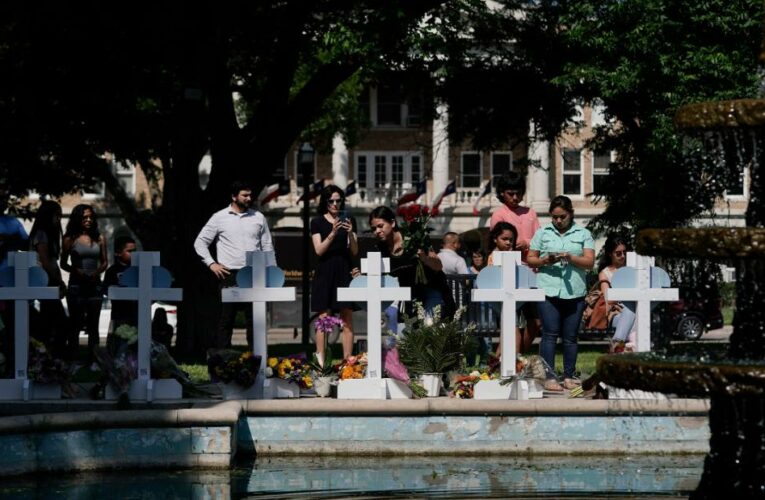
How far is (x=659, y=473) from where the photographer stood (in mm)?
10938

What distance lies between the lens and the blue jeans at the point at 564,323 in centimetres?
1388

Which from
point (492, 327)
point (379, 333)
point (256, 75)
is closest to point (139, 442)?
point (379, 333)

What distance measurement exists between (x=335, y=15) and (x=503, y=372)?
916cm

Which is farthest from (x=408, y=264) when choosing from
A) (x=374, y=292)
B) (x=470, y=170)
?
(x=470, y=170)

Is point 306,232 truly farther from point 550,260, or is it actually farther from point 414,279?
point 550,260

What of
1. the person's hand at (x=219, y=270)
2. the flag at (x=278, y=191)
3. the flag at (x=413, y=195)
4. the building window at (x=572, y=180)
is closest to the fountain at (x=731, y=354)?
the person's hand at (x=219, y=270)

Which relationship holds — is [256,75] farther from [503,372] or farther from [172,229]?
[503,372]

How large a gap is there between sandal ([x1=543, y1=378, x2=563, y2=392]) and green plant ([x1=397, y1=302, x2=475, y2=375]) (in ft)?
2.58

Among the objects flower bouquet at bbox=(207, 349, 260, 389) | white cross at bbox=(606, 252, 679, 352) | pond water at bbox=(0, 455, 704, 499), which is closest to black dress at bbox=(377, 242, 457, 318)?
white cross at bbox=(606, 252, 679, 352)

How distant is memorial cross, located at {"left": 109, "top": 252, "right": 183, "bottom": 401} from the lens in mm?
12531

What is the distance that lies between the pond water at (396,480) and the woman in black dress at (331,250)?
336 centimetres

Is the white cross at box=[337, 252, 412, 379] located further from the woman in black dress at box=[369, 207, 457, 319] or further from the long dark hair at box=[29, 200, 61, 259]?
the long dark hair at box=[29, 200, 61, 259]

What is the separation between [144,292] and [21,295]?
0.92 metres

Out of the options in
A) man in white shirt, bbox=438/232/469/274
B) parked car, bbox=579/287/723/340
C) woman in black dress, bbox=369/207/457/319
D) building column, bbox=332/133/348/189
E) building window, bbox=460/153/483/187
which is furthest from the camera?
building window, bbox=460/153/483/187
